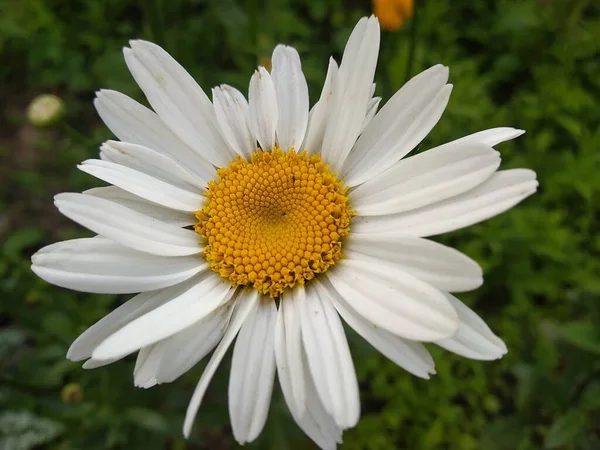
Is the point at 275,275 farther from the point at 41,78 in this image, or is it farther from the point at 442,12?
the point at 41,78

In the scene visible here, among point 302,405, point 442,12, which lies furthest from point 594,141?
point 302,405

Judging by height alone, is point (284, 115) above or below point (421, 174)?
above

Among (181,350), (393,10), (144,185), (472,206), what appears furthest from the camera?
(393,10)

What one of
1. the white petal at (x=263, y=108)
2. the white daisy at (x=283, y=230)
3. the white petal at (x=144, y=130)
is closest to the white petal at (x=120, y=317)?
the white daisy at (x=283, y=230)

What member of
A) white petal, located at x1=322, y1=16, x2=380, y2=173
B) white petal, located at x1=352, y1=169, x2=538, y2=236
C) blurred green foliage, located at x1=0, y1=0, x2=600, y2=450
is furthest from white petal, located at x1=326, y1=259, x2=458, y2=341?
blurred green foliage, located at x1=0, y1=0, x2=600, y2=450

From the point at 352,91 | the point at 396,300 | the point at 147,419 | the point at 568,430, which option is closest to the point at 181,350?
the point at 396,300

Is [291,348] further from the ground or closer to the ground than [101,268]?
closer to the ground

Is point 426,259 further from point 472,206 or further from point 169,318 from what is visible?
point 169,318

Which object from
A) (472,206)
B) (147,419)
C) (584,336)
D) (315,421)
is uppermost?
(472,206)
